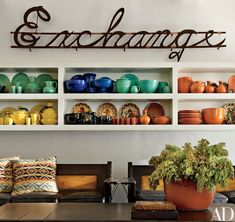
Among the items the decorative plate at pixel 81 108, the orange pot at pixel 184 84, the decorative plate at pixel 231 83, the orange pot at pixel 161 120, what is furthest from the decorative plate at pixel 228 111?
the decorative plate at pixel 81 108

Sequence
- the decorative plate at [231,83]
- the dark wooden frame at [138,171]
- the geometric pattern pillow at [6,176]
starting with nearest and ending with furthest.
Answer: the geometric pattern pillow at [6,176], the dark wooden frame at [138,171], the decorative plate at [231,83]

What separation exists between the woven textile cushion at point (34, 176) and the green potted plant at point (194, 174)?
183 centimetres

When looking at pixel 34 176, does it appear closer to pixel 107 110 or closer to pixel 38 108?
pixel 38 108

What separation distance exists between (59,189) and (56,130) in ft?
2.06

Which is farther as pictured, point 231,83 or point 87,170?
point 231,83

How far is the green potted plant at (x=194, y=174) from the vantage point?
2.55 metres

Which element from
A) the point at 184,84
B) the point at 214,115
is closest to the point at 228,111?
the point at 214,115

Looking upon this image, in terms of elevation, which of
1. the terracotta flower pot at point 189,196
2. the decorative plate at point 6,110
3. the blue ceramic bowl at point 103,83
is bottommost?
the terracotta flower pot at point 189,196

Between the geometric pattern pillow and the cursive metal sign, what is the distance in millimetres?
1353

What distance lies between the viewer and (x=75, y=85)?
15.3 feet

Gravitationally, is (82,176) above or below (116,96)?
below

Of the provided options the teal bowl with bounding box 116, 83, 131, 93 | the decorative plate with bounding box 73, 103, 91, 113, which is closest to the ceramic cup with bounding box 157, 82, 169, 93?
the teal bowl with bounding box 116, 83, 131, 93

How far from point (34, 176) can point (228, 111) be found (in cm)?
225

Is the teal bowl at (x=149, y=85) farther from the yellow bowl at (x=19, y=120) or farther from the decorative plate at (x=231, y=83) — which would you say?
the yellow bowl at (x=19, y=120)
